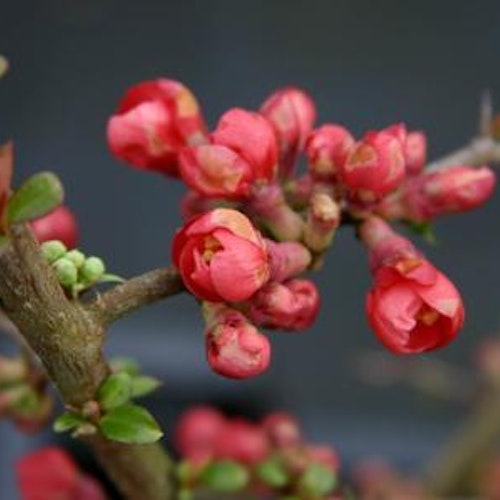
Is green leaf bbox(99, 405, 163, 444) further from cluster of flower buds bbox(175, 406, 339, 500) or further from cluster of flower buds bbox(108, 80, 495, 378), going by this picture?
cluster of flower buds bbox(175, 406, 339, 500)

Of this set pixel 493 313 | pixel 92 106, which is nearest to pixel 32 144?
pixel 92 106

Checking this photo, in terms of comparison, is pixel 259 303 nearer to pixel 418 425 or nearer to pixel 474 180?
pixel 474 180

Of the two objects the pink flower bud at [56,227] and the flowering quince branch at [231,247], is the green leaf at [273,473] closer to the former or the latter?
the flowering quince branch at [231,247]

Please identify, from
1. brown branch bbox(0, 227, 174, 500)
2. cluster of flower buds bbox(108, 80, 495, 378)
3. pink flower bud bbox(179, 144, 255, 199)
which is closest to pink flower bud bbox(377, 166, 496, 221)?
cluster of flower buds bbox(108, 80, 495, 378)

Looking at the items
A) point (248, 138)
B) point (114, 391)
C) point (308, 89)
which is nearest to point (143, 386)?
point (114, 391)

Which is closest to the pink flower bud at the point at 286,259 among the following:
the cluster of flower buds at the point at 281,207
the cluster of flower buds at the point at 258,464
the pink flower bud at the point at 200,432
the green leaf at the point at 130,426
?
the cluster of flower buds at the point at 281,207

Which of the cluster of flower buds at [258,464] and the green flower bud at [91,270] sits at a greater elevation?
the green flower bud at [91,270]

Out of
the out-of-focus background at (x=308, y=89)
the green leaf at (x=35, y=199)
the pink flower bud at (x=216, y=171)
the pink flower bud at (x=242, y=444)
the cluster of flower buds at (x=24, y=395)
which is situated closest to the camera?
the green leaf at (x=35, y=199)
